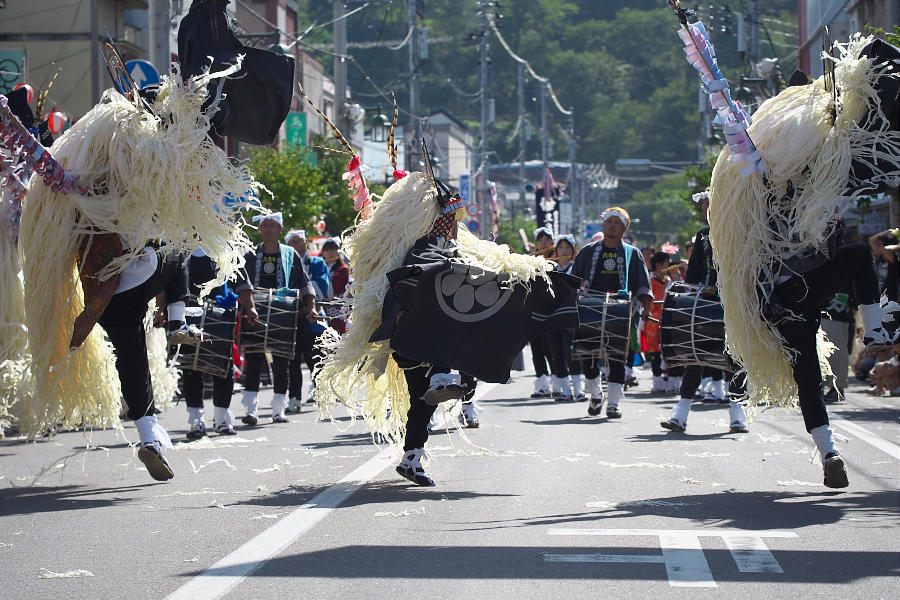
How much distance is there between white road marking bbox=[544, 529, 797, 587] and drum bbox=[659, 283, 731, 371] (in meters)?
4.29

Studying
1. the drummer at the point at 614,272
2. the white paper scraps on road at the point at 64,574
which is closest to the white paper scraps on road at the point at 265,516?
the white paper scraps on road at the point at 64,574

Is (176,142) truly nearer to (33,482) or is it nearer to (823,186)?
(33,482)

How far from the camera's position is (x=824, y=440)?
26.5 feet

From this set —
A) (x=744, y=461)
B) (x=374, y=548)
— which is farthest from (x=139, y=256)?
(x=744, y=461)

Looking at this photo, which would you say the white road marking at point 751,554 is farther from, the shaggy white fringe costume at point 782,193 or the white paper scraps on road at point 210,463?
the white paper scraps on road at point 210,463

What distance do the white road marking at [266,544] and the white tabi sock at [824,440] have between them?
2.87 m

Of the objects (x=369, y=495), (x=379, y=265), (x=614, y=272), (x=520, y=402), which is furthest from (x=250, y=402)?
(x=369, y=495)

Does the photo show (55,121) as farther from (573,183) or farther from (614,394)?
(573,183)

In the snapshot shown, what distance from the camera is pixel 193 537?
260 inches

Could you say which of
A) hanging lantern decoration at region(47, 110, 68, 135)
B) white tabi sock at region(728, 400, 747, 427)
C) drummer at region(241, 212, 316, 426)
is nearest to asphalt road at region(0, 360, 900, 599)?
white tabi sock at region(728, 400, 747, 427)

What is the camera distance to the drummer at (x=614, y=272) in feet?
43.1

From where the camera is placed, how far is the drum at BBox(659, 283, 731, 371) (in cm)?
1080

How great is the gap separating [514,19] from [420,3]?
70191 millimetres

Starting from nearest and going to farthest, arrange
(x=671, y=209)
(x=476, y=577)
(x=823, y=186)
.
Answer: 1. (x=476, y=577)
2. (x=823, y=186)
3. (x=671, y=209)
